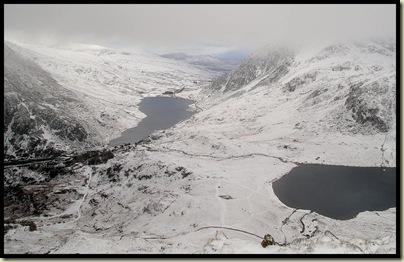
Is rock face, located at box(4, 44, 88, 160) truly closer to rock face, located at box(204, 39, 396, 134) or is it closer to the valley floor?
the valley floor

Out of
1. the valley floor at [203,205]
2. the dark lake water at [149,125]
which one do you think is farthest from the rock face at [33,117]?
the valley floor at [203,205]

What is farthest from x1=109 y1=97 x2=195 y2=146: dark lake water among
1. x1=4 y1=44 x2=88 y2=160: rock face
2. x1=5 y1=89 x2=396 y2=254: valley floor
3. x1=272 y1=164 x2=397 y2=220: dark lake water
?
x1=272 y1=164 x2=397 y2=220: dark lake water

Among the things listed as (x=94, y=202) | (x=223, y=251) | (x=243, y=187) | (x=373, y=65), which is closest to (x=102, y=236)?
(x=94, y=202)

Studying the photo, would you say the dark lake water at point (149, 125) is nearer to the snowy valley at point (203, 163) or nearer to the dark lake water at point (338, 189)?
the snowy valley at point (203, 163)

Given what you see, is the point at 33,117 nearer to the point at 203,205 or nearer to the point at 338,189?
the point at 203,205

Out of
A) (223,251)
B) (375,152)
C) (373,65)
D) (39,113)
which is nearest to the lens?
(223,251)

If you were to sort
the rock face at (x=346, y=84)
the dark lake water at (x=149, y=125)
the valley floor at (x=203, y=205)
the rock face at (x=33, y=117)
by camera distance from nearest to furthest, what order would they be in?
1. the valley floor at (x=203, y=205)
2. the rock face at (x=346, y=84)
3. the rock face at (x=33, y=117)
4. the dark lake water at (x=149, y=125)

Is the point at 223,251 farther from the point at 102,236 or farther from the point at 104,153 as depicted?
the point at 104,153
